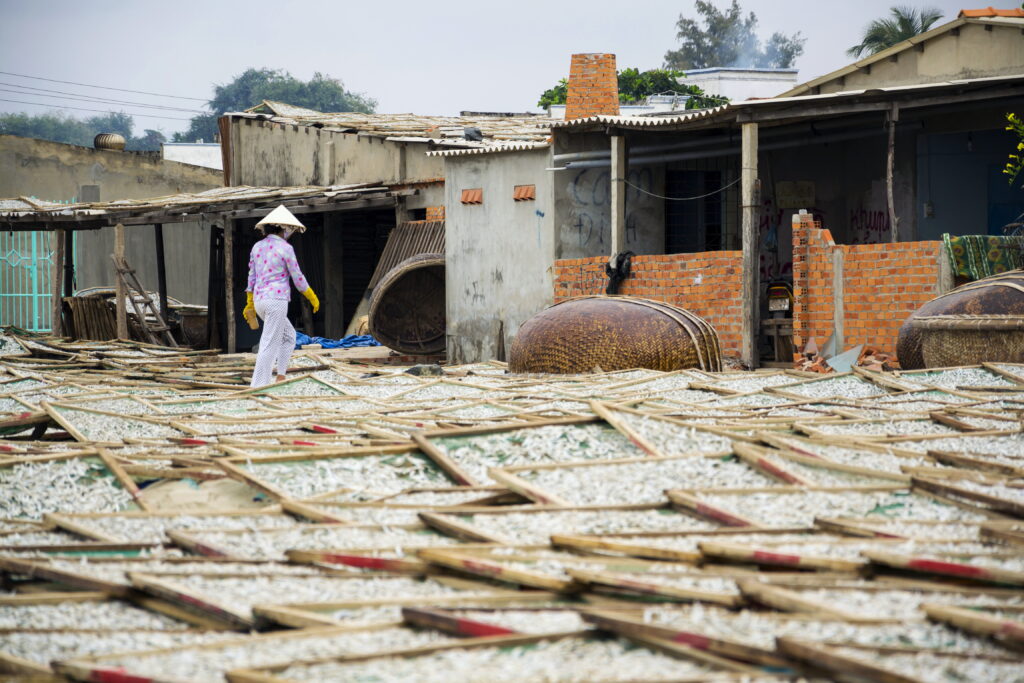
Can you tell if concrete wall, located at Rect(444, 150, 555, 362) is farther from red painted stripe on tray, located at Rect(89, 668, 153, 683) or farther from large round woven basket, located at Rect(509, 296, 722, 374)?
red painted stripe on tray, located at Rect(89, 668, 153, 683)

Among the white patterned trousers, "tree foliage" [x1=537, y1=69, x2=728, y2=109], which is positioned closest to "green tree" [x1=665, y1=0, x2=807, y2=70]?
"tree foliage" [x1=537, y1=69, x2=728, y2=109]

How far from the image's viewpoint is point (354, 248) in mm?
23641

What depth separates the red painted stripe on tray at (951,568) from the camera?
371 cm

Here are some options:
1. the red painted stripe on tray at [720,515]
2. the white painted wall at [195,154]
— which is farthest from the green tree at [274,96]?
the red painted stripe on tray at [720,515]

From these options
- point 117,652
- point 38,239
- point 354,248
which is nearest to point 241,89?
point 38,239

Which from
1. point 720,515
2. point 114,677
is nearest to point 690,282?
point 720,515

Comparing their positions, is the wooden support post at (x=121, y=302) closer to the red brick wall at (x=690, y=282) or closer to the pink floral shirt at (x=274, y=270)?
the red brick wall at (x=690, y=282)

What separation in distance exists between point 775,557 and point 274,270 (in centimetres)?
793

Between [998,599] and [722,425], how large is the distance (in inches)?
134

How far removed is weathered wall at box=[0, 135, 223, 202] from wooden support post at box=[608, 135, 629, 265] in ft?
57.8

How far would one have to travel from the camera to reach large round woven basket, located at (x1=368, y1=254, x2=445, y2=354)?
59.0 feet

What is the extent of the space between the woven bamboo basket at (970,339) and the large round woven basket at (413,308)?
8628 millimetres

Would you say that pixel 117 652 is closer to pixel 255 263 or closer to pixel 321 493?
pixel 321 493

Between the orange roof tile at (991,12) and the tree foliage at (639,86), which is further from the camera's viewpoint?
the tree foliage at (639,86)
